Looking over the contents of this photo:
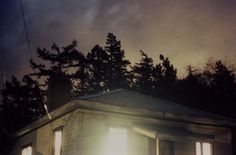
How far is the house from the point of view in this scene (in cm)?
1430

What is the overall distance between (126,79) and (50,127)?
33.0 m

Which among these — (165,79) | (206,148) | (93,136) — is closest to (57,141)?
(93,136)

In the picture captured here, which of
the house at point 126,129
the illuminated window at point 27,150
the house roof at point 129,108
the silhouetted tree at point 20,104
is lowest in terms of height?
the illuminated window at point 27,150

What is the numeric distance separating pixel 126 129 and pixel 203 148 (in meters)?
4.07

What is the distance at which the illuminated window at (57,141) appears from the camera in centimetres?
1590

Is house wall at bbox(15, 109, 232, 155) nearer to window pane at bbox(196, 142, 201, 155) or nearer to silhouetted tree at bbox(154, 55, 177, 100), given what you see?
window pane at bbox(196, 142, 201, 155)

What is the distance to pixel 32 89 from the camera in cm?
4872

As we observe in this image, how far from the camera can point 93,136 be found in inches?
564

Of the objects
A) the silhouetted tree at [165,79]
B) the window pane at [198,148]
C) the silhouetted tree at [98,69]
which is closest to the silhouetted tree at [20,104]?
the silhouetted tree at [98,69]

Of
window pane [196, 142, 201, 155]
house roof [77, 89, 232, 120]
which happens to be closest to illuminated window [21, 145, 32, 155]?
house roof [77, 89, 232, 120]

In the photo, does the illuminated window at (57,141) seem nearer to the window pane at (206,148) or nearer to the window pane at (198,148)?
the window pane at (198,148)

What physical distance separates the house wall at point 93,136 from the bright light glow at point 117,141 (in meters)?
0.20

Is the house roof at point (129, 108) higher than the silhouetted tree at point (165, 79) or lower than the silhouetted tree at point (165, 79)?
lower

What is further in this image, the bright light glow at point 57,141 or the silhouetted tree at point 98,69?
the silhouetted tree at point 98,69
